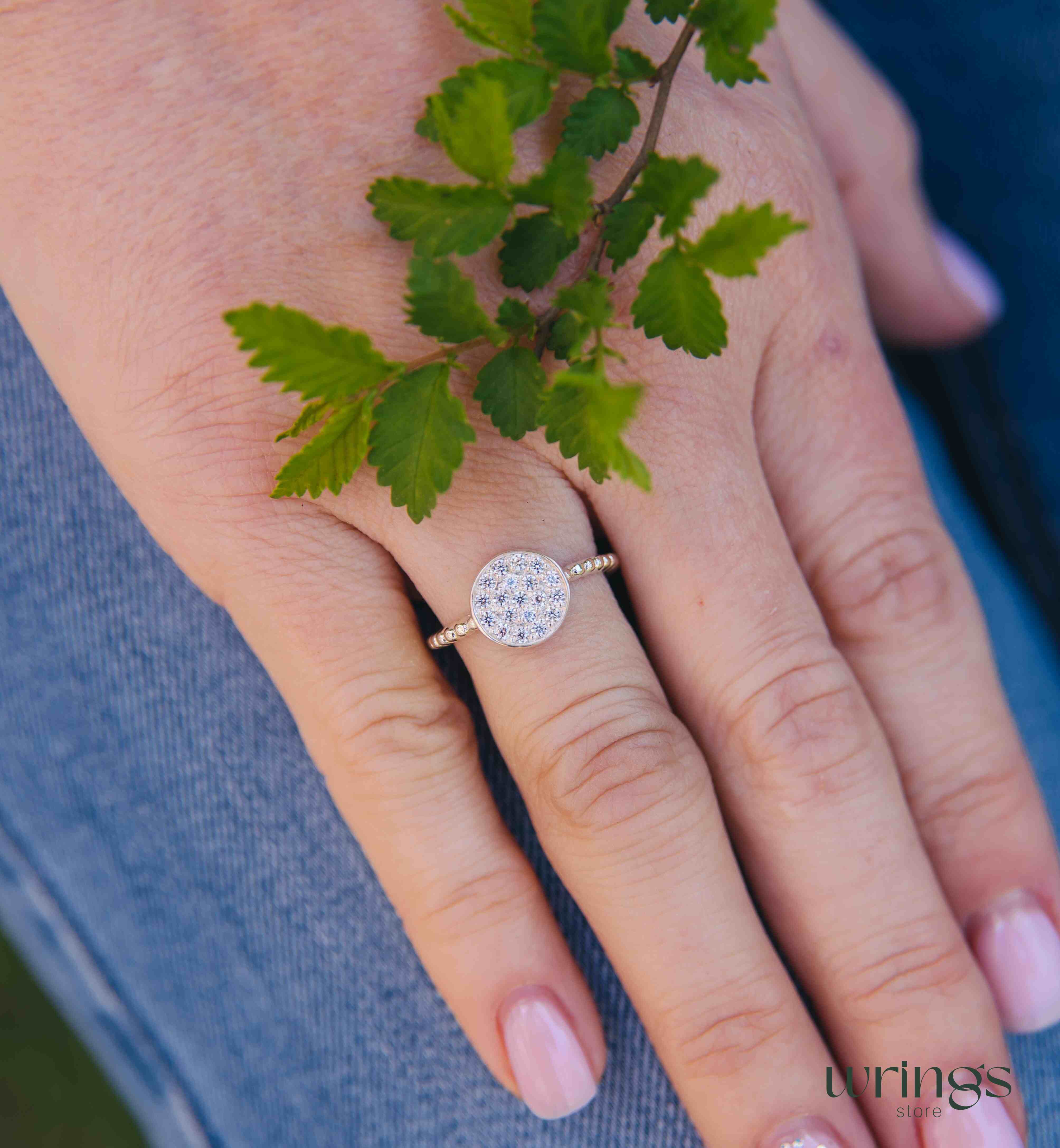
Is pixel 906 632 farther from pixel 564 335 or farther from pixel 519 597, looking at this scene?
pixel 564 335

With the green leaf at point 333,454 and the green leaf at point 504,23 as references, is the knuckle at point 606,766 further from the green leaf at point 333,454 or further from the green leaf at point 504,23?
the green leaf at point 504,23

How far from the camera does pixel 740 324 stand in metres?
1.38

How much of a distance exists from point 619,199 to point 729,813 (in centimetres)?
90

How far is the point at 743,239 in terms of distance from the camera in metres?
0.83

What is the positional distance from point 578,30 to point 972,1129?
1520mm

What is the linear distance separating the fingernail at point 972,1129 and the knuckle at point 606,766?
60 centimetres

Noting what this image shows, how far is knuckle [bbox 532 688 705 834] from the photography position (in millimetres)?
1247

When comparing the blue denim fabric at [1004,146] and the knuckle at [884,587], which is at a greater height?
the blue denim fabric at [1004,146]

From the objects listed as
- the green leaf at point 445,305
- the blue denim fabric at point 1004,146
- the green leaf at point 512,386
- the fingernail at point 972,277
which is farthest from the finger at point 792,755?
the blue denim fabric at point 1004,146

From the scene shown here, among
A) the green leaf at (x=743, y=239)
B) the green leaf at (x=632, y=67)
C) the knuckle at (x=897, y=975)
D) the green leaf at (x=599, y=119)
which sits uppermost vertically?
the green leaf at (x=632, y=67)

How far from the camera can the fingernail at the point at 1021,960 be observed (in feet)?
4.69

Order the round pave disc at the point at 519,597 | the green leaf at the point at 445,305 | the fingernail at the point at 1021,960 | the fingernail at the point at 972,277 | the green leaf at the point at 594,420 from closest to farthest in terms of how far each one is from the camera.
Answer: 1. the green leaf at the point at 594,420
2. the green leaf at the point at 445,305
3. the round pave disc at the point at 519,597
4. the fingernail at the point at 1021,960
5. the fingernail at the point at 972,277

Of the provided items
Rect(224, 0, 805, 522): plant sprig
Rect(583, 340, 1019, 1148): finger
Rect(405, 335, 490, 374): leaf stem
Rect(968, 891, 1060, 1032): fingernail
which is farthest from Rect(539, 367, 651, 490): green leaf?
Rect(968, 891, 1060, 1032): fingernail

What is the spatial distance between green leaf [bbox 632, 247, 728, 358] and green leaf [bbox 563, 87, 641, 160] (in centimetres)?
18
